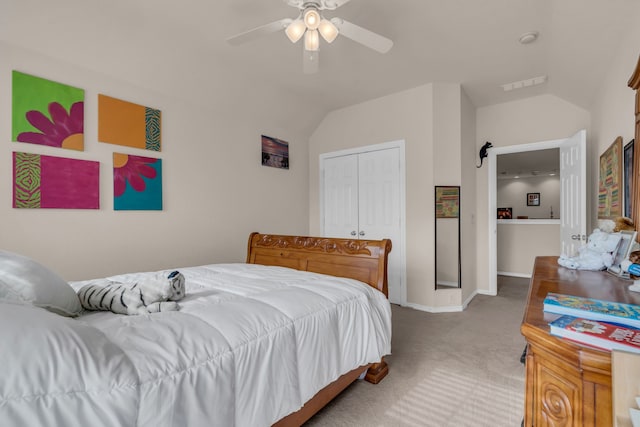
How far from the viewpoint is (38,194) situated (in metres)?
2.32

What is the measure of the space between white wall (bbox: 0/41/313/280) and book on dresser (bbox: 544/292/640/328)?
3094 millimetres

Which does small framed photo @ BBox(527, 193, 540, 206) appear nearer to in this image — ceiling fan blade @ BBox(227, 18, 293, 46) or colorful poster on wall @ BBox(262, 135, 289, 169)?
colorful poster on wall @ BBox(262, 135, 289, 169)

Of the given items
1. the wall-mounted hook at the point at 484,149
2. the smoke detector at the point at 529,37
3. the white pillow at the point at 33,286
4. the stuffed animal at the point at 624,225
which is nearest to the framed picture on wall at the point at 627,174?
the stuffed animal at the point at 624,225

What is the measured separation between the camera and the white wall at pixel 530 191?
7.40 metres

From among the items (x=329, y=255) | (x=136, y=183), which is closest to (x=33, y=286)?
(x=329, y=255)

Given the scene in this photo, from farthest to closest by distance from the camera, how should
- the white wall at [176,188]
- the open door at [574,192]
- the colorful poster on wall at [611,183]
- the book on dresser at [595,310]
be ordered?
1. the open door at [574,192]
2. the white wall at [176,188]
3. the colorful poster on wall at [611,183]
4. the book on dresser at [595,310]

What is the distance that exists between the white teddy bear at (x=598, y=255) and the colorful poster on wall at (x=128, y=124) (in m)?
3.43

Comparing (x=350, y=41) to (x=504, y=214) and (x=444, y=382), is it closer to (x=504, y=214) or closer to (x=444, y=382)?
(x=444, y=382)

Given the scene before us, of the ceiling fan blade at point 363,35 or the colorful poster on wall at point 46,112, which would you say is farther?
the colorful poster on wall at point 46,112

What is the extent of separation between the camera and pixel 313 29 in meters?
1.98

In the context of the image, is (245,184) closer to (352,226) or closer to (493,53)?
(352,226)

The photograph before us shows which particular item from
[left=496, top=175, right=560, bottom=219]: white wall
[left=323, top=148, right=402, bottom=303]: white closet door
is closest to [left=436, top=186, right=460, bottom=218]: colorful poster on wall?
[left=323, top=148, right=402, bottom=303]: white closet door

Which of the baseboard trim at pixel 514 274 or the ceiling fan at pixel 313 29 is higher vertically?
the ceiling fan at pixel 313 29

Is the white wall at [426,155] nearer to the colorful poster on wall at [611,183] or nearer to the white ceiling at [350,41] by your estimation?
the white ceiling at [350,41]
